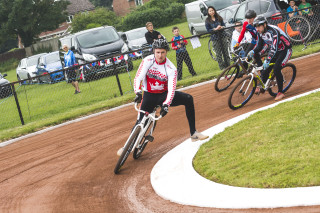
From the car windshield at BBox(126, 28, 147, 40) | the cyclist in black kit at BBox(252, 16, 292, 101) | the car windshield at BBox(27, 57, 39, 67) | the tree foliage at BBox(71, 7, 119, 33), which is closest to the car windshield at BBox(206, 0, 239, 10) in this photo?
the car windshield at BBox(126, 28, 147, 40)

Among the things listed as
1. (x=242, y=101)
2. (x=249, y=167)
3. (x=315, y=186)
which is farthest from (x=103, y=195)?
(x=242, y=101)

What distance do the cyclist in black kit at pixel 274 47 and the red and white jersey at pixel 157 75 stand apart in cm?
311

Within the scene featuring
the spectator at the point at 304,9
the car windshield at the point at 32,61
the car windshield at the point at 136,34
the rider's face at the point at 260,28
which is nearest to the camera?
the rider's face at the point at 260,28

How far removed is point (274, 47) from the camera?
10453 millimetres

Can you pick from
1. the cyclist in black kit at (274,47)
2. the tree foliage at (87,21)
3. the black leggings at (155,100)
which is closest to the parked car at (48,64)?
the cyclist in black kit at (274,47)

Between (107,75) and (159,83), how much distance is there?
828 centimetres

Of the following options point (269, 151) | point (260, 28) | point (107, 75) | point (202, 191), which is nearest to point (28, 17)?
point (107, 75)

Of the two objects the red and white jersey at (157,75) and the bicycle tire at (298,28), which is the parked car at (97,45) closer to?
the bicycle tire at (298,28)

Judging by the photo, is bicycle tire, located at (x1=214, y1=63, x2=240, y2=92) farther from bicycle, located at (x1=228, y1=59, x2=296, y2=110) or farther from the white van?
the white van

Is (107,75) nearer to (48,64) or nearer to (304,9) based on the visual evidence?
(304,9)

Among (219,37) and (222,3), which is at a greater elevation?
(222,3)

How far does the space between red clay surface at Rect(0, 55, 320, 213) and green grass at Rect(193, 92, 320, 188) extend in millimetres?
612

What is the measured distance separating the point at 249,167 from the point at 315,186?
1193mm

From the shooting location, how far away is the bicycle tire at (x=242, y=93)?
10578 mm
